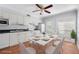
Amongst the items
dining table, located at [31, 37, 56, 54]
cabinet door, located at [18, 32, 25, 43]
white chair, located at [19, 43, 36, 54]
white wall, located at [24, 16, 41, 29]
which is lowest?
white chair, located at [19, 43, 36, 54]

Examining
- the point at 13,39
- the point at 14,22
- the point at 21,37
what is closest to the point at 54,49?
the point at 21,37

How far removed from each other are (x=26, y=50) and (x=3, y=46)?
1.42 ft

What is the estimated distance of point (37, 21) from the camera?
2.39 metres

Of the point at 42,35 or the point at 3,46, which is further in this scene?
the point at 42,35

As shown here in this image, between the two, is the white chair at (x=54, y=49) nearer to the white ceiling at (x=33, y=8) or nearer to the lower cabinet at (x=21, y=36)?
the lower cabinet at (x=21, y=36)

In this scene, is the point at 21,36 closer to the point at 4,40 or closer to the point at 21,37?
the point at 21,37

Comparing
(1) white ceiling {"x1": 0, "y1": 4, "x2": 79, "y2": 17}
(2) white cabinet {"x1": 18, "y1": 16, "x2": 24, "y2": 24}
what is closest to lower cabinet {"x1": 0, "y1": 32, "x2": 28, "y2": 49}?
(2) white cabinet {"x1": 18, "y1": 16, "x2": 24, "y2": 24}

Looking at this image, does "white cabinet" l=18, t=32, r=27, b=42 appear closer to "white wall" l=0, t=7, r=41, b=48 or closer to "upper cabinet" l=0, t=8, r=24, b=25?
"white wall" l=0, t=7, r=41, b=48

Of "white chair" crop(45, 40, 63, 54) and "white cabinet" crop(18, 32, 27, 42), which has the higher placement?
"white cabinet" crop(18, 32, 27, 42)

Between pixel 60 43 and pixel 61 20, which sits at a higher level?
pixel 61 20

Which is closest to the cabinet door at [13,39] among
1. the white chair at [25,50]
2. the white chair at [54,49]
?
the white chair at [25,50]
